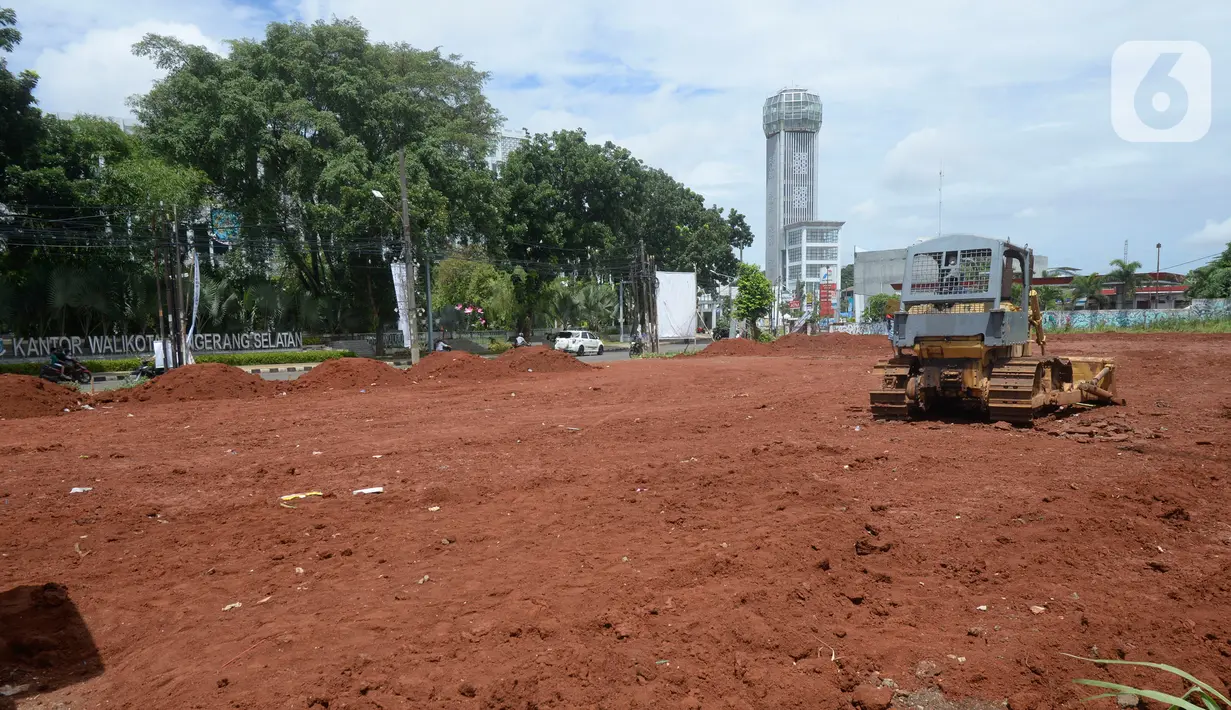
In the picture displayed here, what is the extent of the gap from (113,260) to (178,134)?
586cm

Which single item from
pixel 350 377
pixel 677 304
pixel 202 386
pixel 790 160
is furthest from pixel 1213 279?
pixel 790 160

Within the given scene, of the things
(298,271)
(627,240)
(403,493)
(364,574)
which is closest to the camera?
(364,574)

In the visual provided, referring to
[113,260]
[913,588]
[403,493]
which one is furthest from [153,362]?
[913,588]

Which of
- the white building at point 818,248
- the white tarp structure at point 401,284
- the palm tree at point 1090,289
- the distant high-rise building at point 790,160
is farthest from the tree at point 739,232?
the distant high-rise building at point 790,160

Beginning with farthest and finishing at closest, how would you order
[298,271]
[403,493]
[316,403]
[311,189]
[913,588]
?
1. [298,271]
2. [311,189]
3. [316,403]
4. [403,493]
5. [913,588]

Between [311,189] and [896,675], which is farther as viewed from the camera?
[311,189]

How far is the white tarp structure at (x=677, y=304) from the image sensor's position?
5419 cm

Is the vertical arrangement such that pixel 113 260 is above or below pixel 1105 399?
above

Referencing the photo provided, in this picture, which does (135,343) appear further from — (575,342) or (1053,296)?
(1053,296)

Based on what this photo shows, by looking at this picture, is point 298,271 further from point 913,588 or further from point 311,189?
point 913,588

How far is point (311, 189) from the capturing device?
32.8 meters

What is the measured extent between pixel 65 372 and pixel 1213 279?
61816 mm

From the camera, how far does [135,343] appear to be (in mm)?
31922

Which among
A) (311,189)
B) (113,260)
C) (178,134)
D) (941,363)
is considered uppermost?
(178,134)
